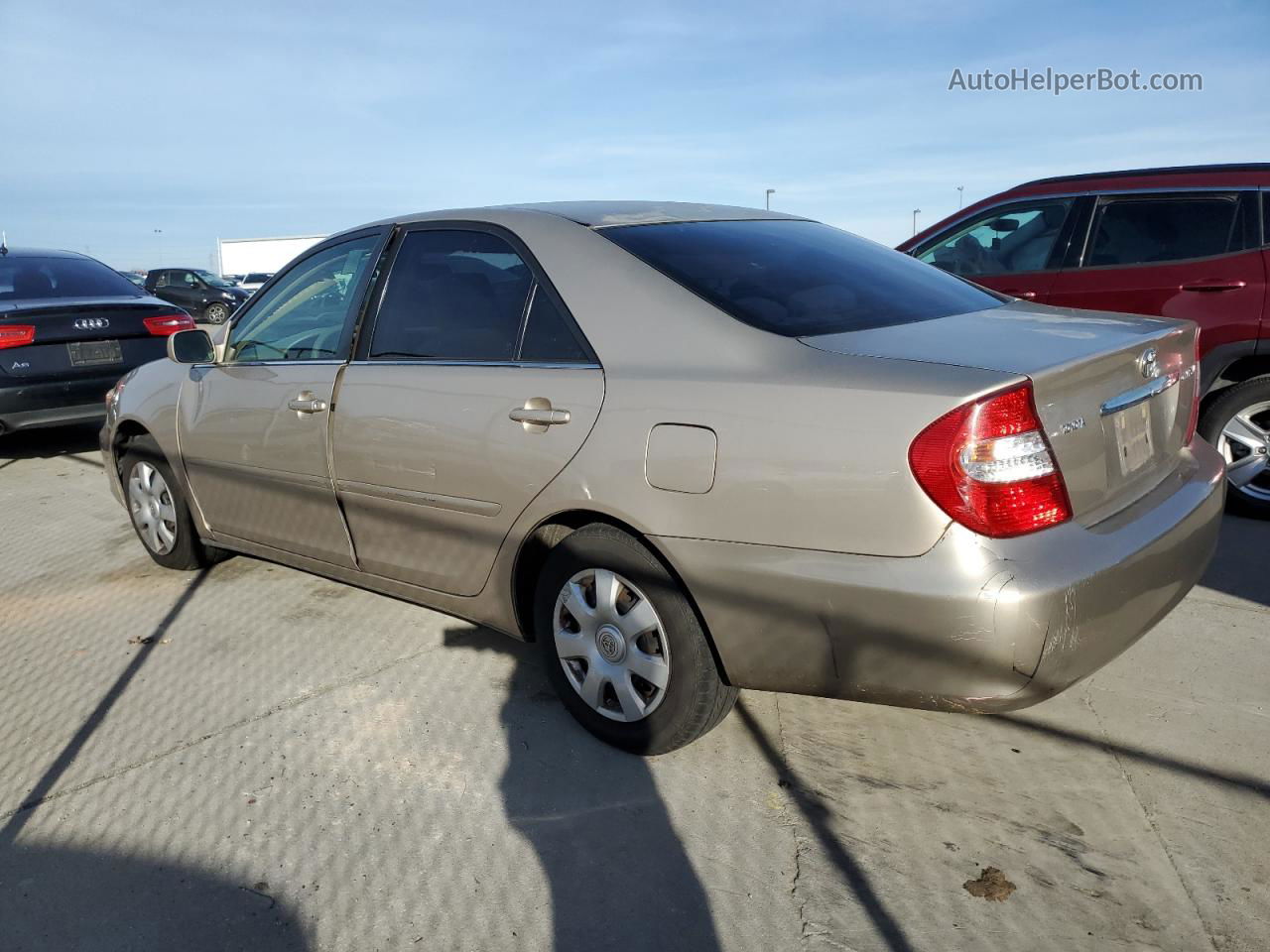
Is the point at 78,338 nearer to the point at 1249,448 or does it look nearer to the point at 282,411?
the point at 282,411

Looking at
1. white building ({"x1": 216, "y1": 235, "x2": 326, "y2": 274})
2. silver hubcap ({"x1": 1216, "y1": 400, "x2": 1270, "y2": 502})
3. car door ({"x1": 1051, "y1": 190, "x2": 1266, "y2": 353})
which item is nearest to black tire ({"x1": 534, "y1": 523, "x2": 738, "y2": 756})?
car door ({"x1": 1051, "y1": 190, "x2": 1266, "y2": 353})

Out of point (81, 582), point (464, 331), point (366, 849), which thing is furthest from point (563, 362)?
point (81, 582)

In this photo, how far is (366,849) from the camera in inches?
103

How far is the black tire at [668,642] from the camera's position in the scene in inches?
107

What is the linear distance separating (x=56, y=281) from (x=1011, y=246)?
21.3ft

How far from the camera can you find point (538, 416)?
2.95 meters

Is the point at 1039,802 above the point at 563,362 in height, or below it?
below

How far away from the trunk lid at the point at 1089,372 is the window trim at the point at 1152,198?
2.64m

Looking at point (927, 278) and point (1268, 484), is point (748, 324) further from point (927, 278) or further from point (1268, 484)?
point (1268, 484)

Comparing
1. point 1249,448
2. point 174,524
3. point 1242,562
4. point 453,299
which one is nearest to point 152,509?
point 174,524

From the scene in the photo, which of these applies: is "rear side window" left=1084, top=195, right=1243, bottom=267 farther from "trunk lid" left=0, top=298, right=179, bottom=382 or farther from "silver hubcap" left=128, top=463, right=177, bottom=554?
"trunk lid" left=0, top=298, right=179, bottom=382

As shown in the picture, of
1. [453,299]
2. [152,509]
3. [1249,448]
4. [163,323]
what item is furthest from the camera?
[163,323]

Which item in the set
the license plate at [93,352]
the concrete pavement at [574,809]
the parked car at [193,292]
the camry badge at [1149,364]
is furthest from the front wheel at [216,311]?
the camry badge at [1149,364]

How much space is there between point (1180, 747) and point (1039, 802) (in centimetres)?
56
